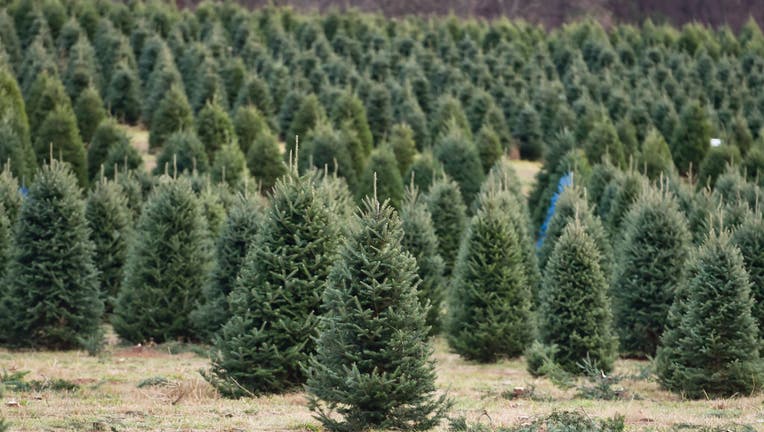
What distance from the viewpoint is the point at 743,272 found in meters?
18.5

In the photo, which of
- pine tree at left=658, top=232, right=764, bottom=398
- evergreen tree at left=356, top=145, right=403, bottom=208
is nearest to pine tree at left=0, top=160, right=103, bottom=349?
pine tree at left=658, top=232, right=764, bottom=398

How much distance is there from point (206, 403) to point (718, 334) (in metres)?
8.19

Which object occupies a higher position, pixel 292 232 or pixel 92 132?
pixel 292 232

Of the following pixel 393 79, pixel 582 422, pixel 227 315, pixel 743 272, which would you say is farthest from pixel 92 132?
pixel 582 422

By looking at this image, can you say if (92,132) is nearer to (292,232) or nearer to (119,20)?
(119,20)

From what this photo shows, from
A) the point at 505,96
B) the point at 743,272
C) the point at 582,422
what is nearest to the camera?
the point at 582,422

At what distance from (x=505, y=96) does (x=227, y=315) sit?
35.6 metres

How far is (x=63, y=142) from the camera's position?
37.8m

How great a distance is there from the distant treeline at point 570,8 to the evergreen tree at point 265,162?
61.6 m

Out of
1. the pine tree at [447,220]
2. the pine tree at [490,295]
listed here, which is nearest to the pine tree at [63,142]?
the pine tree at [447,220]

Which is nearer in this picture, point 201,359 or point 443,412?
point 443,412

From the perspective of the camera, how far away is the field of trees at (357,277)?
45.6 feet

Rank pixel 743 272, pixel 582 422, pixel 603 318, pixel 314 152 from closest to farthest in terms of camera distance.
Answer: pixel 582 422
pixel 743 272
pixel 603 318
pixel 314 152

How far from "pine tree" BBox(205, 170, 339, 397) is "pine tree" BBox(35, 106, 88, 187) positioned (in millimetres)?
21560
